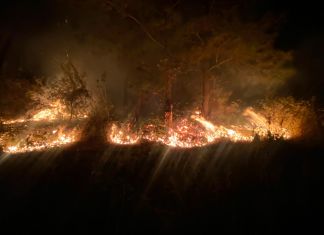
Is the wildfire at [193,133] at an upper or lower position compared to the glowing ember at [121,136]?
upper

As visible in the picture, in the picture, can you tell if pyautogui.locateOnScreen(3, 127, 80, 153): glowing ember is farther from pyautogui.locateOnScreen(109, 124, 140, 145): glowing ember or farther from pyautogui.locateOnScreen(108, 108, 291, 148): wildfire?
pyautogui.locateOnScreen(108, 108, 291, 148): wildfire

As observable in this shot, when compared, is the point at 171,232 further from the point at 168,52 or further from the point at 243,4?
the point at 243,4

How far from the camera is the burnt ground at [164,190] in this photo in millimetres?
5754

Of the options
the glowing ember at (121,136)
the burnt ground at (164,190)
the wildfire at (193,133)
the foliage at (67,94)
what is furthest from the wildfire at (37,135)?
the wildfire at (193,133)

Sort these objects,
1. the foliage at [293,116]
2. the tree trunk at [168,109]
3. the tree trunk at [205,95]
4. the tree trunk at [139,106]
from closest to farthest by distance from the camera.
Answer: the foliage at [293,116] < the tree trunk at [168,109] < the tree trunk at [205,95] < the tree trunk at [139,106]

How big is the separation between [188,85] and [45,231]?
10291 mm

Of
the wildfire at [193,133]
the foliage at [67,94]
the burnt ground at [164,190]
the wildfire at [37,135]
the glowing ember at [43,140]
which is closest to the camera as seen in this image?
the burnt ground at [164,190]

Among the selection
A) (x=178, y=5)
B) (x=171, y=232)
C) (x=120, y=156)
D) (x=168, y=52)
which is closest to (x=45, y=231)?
(x=171, y=232)

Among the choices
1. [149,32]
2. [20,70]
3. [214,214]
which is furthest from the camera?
[20,70]

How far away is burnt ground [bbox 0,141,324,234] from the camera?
575cm

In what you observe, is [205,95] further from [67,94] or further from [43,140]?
[43,140]

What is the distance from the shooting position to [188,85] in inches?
586

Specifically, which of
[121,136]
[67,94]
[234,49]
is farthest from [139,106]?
[234,49]

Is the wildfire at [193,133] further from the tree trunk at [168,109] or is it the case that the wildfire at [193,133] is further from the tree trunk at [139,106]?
the tree trunk at [139,106]
